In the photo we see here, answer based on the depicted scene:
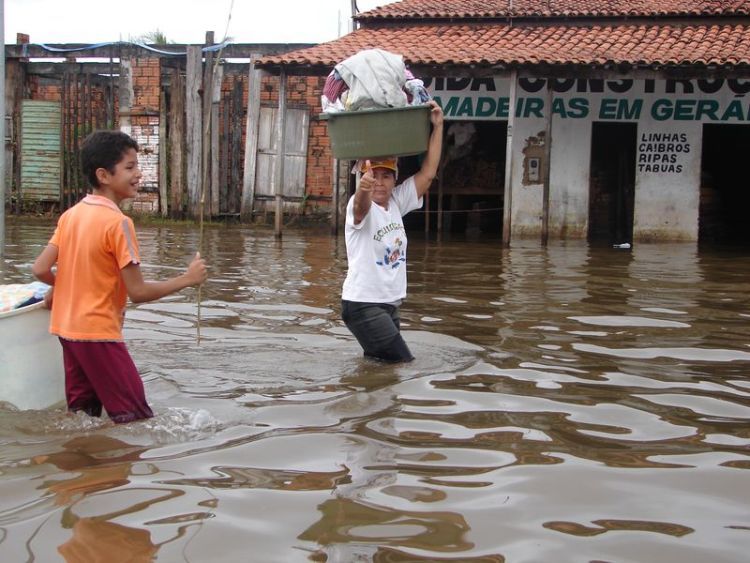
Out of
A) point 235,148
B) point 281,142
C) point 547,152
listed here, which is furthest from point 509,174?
point 235,148

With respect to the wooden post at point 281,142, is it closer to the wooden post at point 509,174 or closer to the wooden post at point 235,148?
the wooden post at point 235,148

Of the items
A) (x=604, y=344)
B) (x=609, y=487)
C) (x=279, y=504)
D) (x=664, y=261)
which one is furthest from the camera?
(x=664, y=261)

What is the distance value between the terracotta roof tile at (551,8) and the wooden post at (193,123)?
328 cm

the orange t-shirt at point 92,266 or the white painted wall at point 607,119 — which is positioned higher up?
the white painted wall at point 607,119

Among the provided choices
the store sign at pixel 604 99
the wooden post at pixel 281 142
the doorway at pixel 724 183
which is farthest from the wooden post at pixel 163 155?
the doorway at pixel 724 183

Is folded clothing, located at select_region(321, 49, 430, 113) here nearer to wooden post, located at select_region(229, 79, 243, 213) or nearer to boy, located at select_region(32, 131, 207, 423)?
boy, located at select_region(32, 131, 207, 423)

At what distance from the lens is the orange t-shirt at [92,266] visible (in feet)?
13.4

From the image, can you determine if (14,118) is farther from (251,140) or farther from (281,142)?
(281,142)

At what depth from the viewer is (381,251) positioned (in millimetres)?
A: 5445

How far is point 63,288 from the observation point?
4.15 metres

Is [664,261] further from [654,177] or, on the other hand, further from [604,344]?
[604,344]

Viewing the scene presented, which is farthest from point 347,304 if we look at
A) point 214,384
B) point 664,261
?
point 664,261

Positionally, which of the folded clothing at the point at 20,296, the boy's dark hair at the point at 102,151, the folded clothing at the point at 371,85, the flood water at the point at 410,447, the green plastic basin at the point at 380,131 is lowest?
the flood water at the point at 410,447

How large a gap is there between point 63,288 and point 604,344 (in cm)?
373
